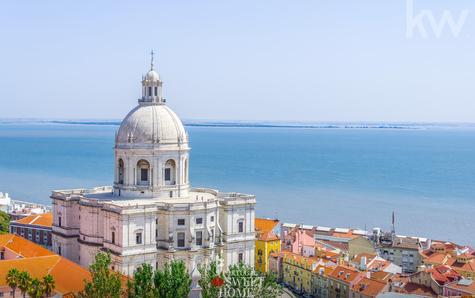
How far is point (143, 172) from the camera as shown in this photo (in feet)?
161

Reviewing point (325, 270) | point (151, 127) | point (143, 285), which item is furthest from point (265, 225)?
point (143, 285)

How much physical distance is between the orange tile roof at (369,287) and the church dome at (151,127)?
16.5m

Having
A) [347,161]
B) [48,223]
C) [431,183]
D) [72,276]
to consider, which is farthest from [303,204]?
[347,161]

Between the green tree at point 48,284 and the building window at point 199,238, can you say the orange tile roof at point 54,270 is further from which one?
the building window at point 199,238

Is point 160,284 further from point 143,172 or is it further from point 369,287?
point 369,287

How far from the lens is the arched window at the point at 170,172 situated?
4947cm

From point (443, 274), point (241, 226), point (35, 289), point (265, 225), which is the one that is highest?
point (241, 226)

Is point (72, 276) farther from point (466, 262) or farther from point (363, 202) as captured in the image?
point (363, 202)

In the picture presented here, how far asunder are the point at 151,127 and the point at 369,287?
63.5 feet

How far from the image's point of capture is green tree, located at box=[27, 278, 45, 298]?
34.6m

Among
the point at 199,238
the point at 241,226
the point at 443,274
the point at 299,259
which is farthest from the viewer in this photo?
the point at 299,259

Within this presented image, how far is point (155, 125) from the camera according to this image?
49.2 m

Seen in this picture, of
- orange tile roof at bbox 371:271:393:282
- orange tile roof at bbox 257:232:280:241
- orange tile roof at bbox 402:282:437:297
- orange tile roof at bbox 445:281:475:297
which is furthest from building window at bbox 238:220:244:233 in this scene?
orange tile roof at bbox 445:281:475:297

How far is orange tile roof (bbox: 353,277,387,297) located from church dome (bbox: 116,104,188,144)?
16477 millimetres
